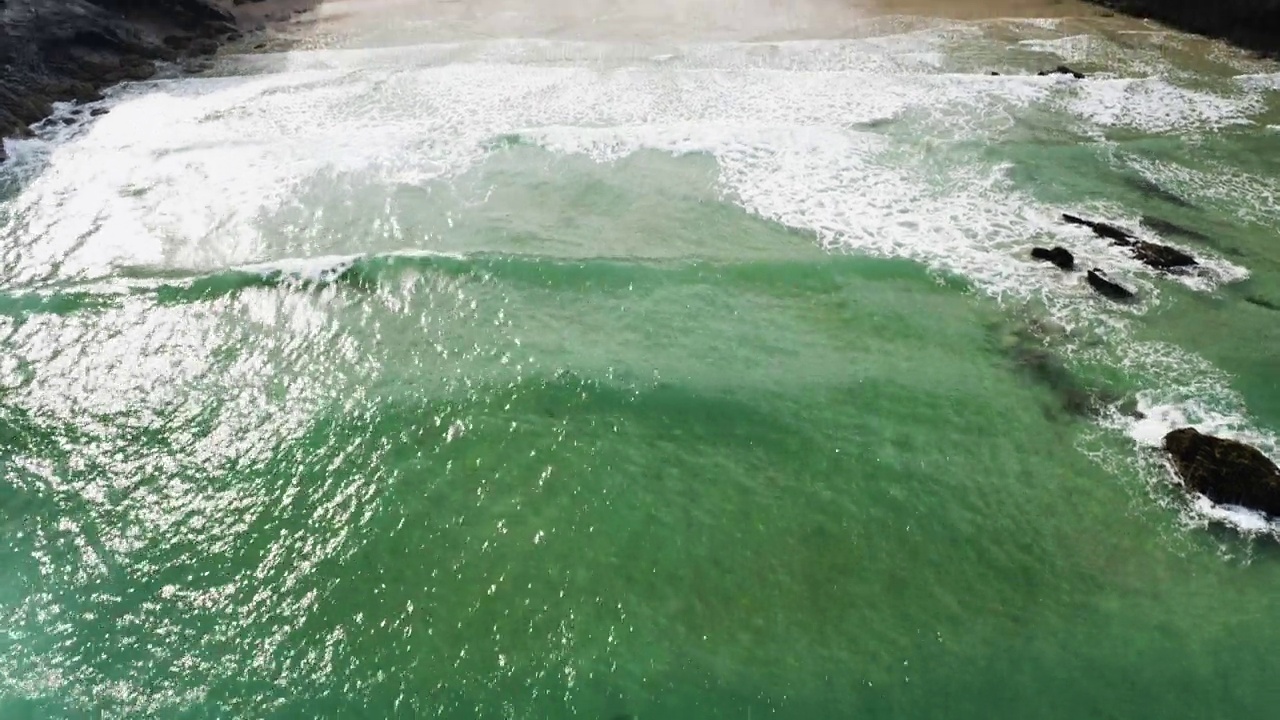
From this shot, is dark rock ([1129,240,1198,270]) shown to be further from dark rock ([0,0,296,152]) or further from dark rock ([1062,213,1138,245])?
dark rock ([0,0,296,152])

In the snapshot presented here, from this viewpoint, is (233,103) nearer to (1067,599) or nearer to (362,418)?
(362,418)

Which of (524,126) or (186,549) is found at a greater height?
(524,126)

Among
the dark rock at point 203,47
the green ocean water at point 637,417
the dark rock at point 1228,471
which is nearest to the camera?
the green ocean water at point 637,417

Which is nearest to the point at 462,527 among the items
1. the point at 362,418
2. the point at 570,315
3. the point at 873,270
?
the point at 362,418

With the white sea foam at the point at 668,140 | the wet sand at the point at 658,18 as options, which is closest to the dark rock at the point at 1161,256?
the white sea foam at the point at 668,140

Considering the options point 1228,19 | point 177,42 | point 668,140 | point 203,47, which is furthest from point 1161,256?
point 177,42

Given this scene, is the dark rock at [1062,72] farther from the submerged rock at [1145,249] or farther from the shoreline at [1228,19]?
the submerged rock at [1145,249]

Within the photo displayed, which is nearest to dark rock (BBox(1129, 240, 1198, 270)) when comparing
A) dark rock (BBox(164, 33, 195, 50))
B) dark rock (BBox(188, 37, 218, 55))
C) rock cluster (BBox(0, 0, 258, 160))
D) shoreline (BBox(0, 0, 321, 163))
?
shoreline (BBox(0, 0, 321, 163))
